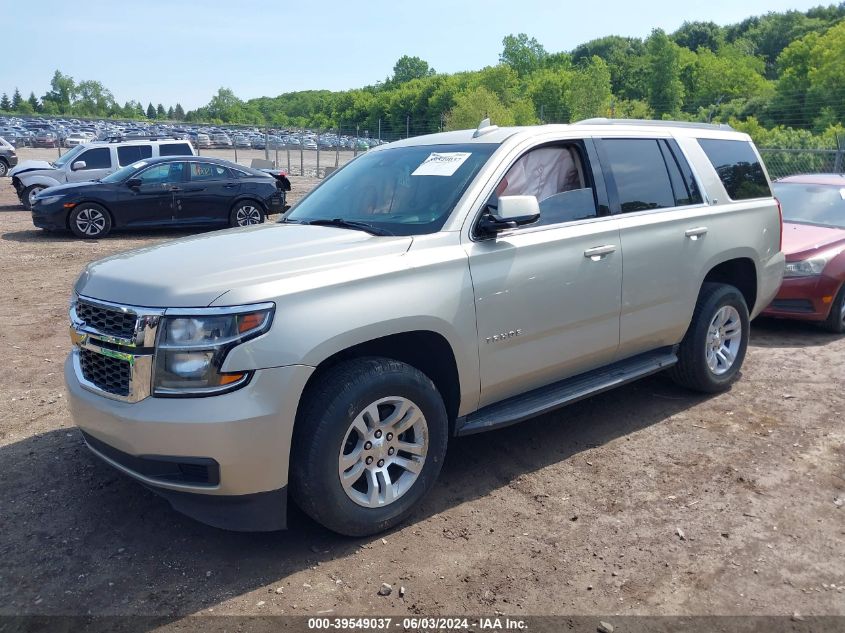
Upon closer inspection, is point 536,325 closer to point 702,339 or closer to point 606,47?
point 702,339

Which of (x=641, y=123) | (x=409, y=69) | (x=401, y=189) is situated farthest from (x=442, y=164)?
(x=409, y=69)

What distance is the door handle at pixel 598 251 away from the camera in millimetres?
4320

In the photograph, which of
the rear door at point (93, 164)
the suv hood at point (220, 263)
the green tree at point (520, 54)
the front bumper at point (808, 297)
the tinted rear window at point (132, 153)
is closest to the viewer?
the suv hood at point (220, 263)

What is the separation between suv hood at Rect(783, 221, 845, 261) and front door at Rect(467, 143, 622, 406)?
3900mm

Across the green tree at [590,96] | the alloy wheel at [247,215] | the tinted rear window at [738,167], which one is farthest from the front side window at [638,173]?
the green tree at [590,96]

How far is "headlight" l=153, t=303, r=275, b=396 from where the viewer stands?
3.04m

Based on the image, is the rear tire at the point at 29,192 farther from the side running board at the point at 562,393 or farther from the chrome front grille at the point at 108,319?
the side running board at the point at 562,393

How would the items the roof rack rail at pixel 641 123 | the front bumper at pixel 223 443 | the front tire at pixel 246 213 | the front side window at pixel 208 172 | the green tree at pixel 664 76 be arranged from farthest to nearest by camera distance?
1. the green tree at pixel 664 76
2. the front tire at pixel 246 213
3. the front side window at pixel 208 172
4. the roof rack rail at pixel 641 123
5. the front bumper at pixel 223 443

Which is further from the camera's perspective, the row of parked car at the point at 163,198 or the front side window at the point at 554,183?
the row of parked car at the point at 163,198

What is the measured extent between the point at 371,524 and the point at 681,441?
7.70 feet

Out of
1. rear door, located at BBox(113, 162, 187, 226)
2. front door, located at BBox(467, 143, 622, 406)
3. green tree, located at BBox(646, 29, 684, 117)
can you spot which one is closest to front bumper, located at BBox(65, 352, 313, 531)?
front door, located at BBox(467, 143, 622, 406)

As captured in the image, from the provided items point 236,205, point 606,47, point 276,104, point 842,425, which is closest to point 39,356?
point 842,425

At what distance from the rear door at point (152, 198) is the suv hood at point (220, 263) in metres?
10.5

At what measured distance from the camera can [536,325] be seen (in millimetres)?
4039
